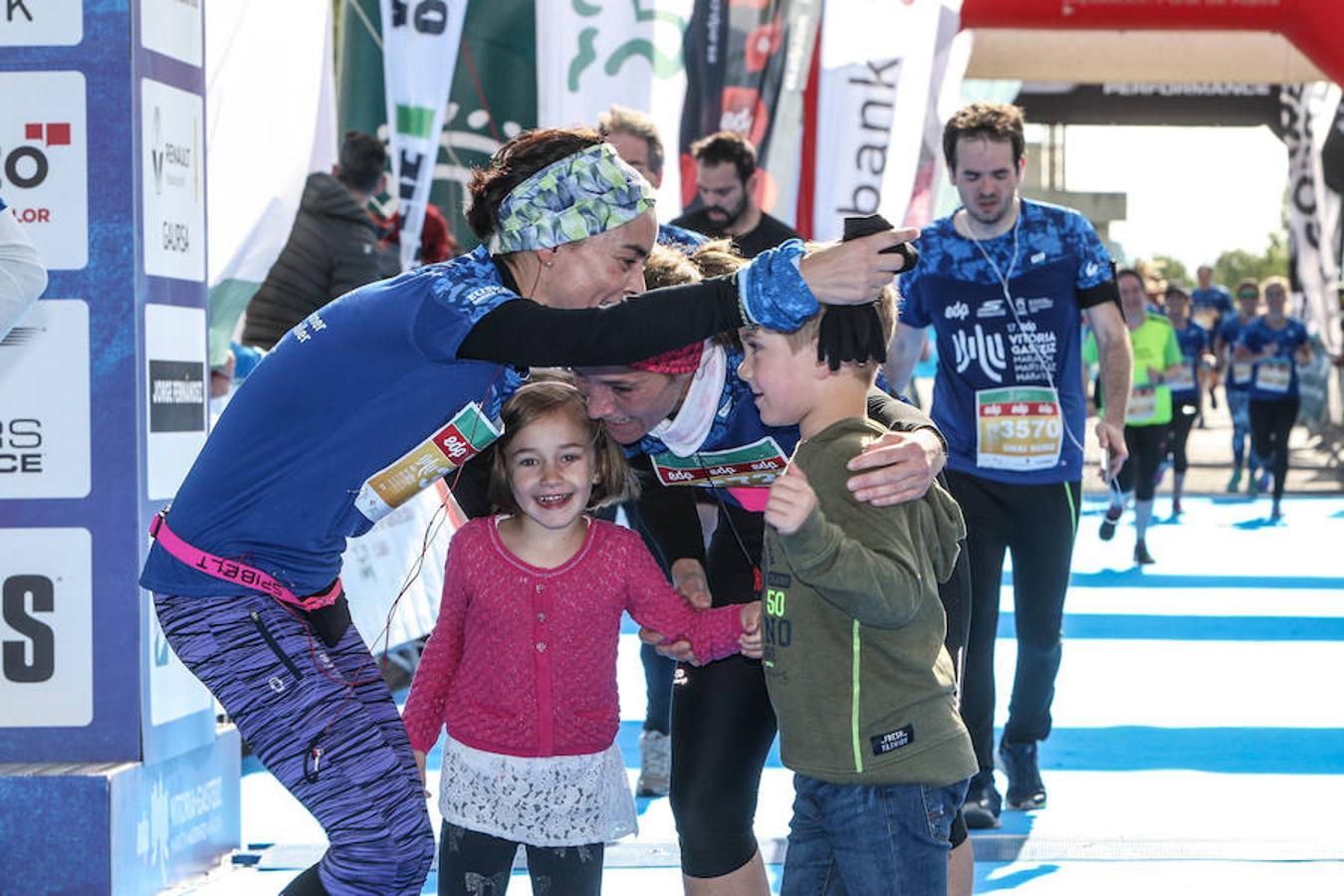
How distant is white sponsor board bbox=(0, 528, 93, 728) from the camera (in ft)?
14.6

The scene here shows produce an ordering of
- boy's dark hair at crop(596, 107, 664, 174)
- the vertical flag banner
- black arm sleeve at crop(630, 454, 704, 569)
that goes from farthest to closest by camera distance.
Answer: the vertical flag banner < boy's dark hair at crop(596, 107, 664, 174) < black arm sleeve at crop(630, 454, 704, 569)

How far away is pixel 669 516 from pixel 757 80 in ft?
23.9

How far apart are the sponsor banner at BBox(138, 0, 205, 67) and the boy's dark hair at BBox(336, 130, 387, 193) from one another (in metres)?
2.99

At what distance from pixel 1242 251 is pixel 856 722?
102691 millimetres

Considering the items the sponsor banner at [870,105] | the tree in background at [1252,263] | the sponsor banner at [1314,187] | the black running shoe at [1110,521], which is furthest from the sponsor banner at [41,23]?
the tree in background at [1252,263]

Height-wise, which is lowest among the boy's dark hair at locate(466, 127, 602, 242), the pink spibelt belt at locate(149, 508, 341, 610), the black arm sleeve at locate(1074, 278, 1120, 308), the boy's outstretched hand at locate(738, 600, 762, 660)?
the boy's outstretched hand at locate(738, 600, 762, 660)

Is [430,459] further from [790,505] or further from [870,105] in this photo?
[870,105]

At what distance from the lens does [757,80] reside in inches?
416

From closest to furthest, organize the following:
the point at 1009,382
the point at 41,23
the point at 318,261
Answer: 1. the point at 41,23
2. the point at 1009,382
3. the point at 318,261

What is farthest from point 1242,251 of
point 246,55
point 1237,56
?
point 246,55

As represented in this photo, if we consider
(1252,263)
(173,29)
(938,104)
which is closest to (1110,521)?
(173,29)

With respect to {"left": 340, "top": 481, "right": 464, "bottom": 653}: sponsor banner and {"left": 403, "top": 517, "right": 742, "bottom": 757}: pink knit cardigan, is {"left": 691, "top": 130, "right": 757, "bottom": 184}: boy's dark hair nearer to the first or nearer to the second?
{"left": 340, "top": 481, "right": 464, "bottom": 653}: sponsor banner

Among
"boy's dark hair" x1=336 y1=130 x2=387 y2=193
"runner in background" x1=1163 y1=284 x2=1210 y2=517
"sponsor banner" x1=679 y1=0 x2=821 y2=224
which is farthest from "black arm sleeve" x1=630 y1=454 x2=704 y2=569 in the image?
"runner in background" x1=1163 y1=284 x2=1210 y2=517

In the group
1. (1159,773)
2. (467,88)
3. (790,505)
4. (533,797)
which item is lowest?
(1159,773)
